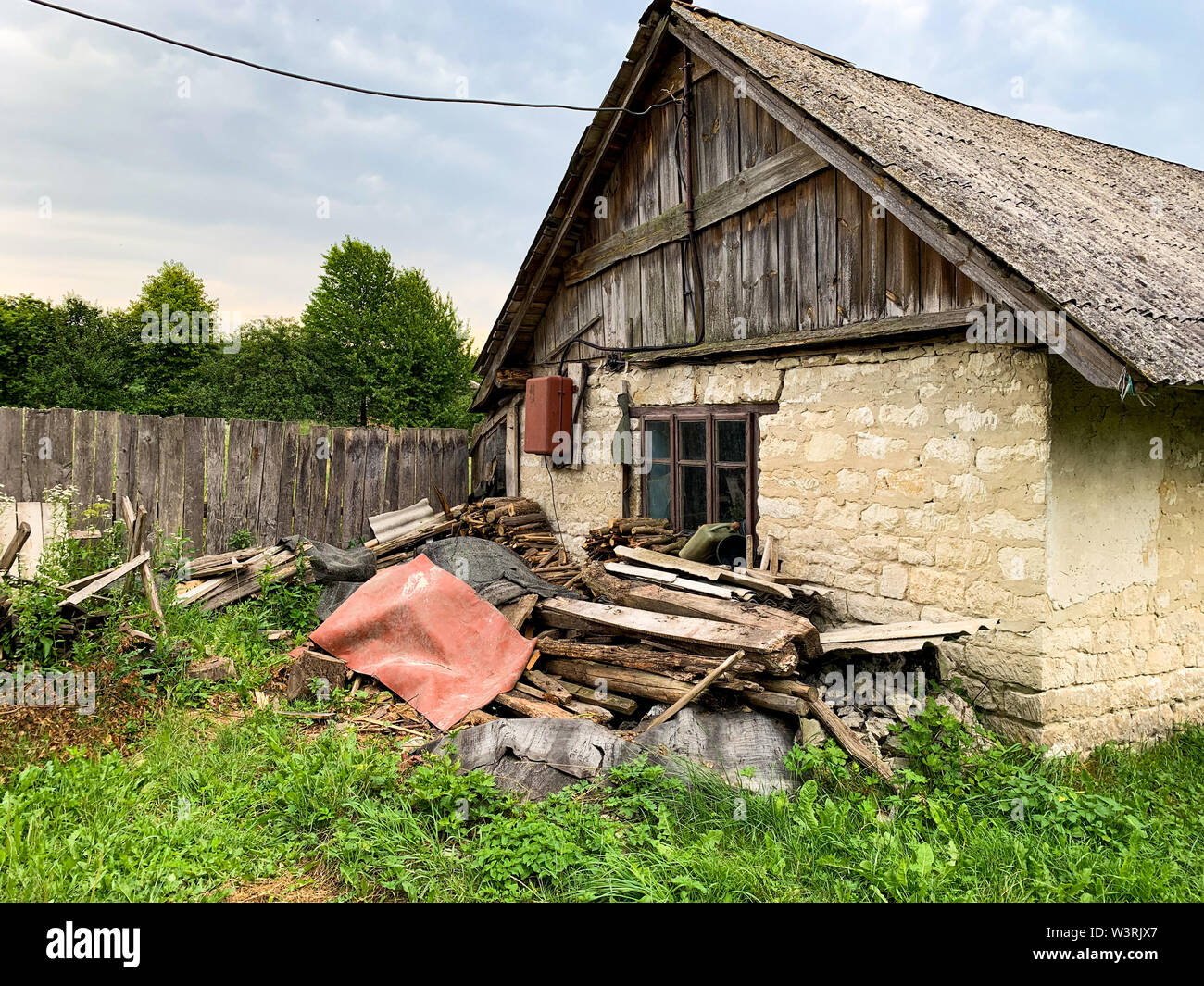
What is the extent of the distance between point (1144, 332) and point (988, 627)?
6.69 feet

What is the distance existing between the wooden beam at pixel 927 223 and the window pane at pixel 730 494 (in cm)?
265

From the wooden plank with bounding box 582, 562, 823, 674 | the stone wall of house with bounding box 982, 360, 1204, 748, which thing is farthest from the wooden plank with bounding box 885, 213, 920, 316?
the wooden plank with bounding box 582, 562, 823, 674

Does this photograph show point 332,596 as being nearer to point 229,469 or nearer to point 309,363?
point 229,469

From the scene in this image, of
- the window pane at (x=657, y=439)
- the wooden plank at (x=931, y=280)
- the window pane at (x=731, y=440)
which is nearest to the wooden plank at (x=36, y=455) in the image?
the window pane at (x=657, y=439)

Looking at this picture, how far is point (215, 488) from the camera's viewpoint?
31.1 feet

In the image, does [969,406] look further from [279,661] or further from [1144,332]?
[279,661]

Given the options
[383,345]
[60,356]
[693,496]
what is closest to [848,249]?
[693,496]

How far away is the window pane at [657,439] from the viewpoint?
319 inches

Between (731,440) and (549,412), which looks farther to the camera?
(549,412)

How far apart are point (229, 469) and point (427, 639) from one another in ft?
15.3

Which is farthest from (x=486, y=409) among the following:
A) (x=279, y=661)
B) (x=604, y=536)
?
(x=279, y=661)

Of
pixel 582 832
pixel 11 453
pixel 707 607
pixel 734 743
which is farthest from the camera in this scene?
pixel 11 453

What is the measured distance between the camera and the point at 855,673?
18.6 feet

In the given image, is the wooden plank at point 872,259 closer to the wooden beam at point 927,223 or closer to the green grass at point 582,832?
the wooden beam at point 927,223
